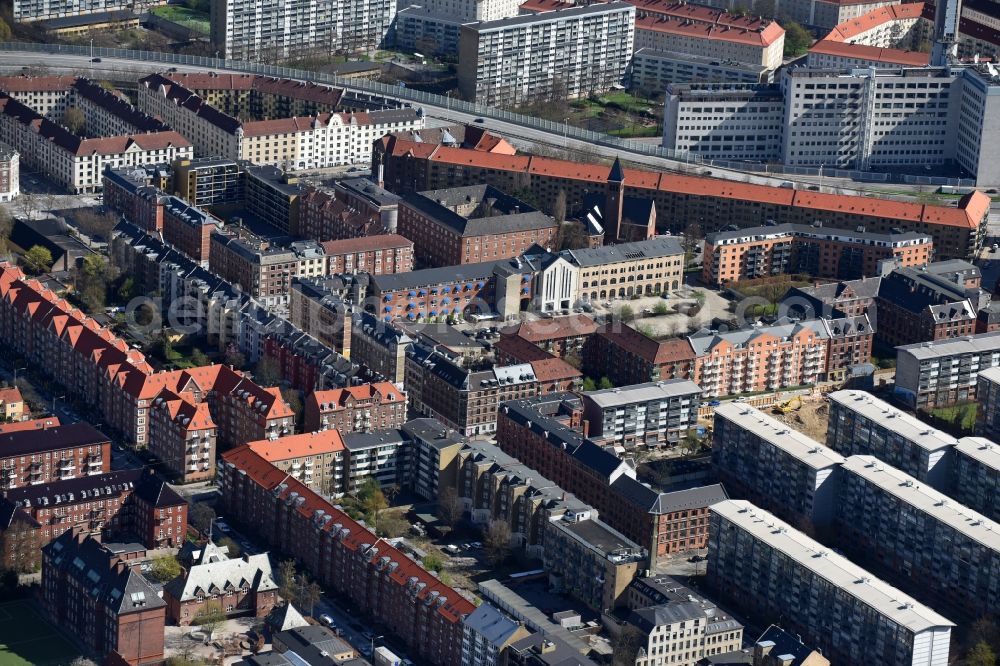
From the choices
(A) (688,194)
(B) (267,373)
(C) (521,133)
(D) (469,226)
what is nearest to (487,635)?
(B) (267,373)

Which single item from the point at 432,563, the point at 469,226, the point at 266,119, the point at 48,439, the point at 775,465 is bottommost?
the point at 432,563

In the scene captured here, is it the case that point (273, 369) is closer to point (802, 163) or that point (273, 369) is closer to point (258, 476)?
point (258, 476)

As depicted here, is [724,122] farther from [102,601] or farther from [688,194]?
[102,601]

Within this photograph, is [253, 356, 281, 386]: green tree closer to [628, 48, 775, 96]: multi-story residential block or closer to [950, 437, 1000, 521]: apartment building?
[950, 437, 1000, 521]: apartment building

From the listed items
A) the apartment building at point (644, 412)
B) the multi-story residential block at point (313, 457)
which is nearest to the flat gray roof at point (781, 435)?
the apartment building at point (644, 412)

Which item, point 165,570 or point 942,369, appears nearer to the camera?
point 165,570

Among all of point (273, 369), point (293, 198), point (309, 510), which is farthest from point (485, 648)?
point (293, 198)
